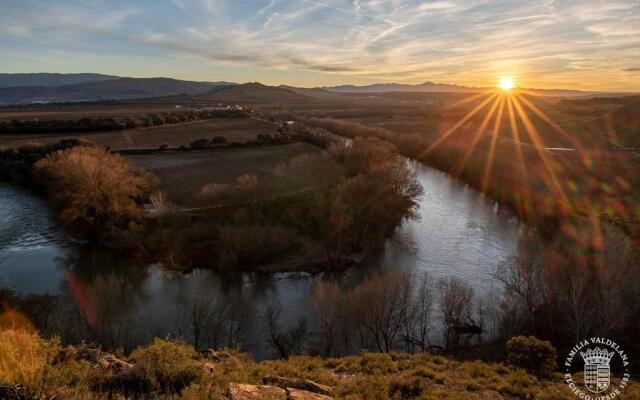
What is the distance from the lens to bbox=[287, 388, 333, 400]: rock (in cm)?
827

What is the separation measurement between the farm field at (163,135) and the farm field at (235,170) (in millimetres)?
7855

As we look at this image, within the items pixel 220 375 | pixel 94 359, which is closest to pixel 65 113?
pixel 94 359

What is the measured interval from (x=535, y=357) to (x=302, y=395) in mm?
8323

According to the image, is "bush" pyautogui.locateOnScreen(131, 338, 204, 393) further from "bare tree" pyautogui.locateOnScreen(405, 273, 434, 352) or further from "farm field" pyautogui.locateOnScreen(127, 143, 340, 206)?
"farm field" pyautogui.locateOnScreen(127, 143, 340, 206)

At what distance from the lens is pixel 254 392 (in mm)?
7902

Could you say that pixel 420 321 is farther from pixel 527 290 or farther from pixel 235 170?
pixel 235 170

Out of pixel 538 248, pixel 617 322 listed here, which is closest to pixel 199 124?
pixel 538 248

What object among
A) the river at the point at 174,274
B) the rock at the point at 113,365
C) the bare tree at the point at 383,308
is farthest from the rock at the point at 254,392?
the bare tree at the point at 383,308

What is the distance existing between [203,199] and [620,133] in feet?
295

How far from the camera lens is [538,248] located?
24.3 meters

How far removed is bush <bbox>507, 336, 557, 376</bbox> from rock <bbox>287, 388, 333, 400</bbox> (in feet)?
24.6

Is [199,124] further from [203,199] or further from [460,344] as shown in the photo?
[460,344]

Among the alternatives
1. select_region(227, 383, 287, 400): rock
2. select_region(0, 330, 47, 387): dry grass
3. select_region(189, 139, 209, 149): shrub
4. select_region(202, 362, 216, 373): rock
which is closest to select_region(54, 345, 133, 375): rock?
select_region(0, 330, 47, 387): dry grass

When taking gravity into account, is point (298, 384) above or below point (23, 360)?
below
